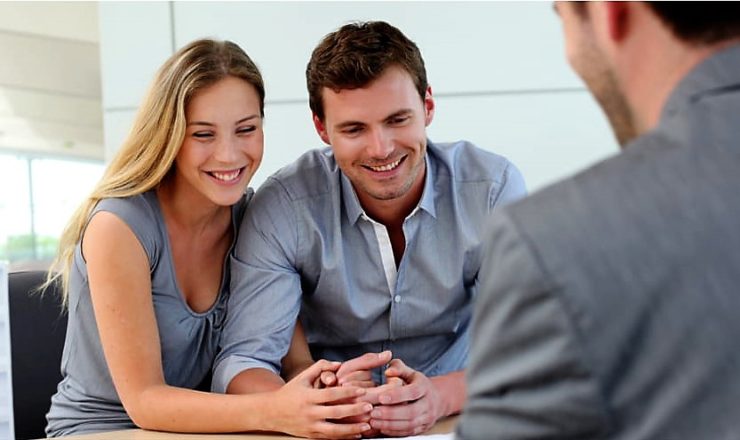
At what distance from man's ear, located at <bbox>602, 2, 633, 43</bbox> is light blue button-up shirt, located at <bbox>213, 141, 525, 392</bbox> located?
4.28 ft

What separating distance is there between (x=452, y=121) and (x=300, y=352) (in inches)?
68.8

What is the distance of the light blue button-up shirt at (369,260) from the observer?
1.94m

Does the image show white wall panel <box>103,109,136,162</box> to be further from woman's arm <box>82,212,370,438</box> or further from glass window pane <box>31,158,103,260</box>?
glass window pane <box>31,158,103,260</box>

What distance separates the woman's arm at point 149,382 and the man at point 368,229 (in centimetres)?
18

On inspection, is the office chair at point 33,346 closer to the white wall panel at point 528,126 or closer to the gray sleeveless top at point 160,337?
the gray sleeveless top at point 160,337

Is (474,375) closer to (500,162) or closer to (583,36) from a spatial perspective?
(583,36)

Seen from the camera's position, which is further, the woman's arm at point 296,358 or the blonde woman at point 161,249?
the woman's arm at point 296,358

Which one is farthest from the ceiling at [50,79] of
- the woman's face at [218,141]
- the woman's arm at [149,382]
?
the woman's arm at [149,382]

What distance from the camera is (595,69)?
671 millimetres

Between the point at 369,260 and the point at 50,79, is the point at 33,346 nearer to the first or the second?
the point at 369,260

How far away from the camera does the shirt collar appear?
1.98m

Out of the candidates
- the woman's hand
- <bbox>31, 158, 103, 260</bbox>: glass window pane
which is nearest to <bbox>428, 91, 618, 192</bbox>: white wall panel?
the woman's hand

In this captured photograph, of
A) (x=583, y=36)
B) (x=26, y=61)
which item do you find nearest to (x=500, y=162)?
(x=583, y=36)

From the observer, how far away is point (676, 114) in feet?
2.00
